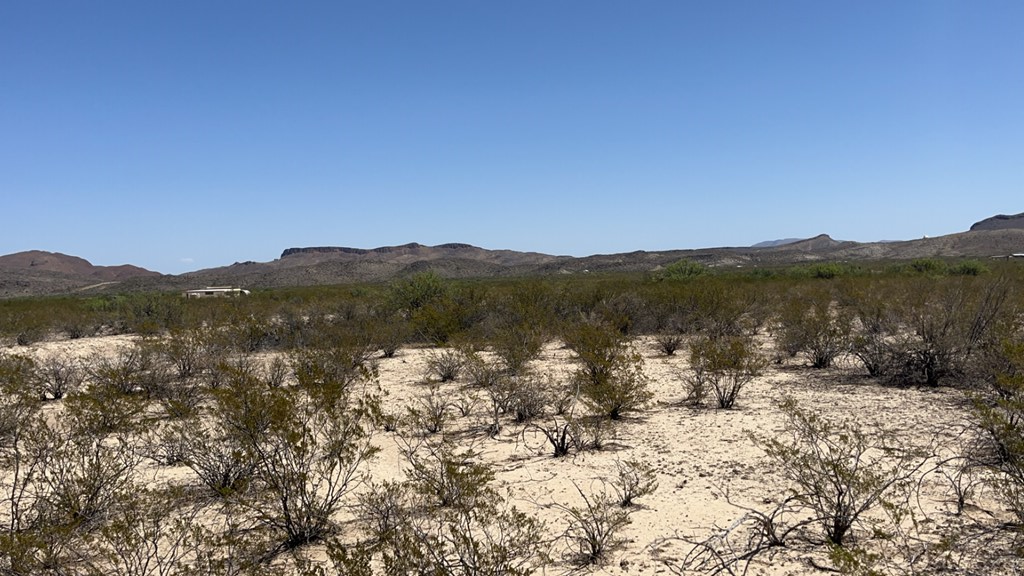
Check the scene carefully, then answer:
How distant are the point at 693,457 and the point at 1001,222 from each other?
172068 millimetres

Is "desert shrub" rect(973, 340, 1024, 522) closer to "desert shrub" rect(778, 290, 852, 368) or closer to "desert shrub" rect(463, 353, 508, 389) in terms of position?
"desert shrub" rect(778, 290, 852, 368)

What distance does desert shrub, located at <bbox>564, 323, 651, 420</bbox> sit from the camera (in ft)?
30.6

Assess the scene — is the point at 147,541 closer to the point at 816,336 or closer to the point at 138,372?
the point at 138,372

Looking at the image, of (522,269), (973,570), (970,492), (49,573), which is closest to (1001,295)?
(970,492)

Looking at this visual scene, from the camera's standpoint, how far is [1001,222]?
5408 inches

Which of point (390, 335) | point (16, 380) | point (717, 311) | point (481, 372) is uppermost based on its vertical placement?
point (16, 380)

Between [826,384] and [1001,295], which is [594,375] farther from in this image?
[1001,295]

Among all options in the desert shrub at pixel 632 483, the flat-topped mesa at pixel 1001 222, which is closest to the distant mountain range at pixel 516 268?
the flat-topped mesa at pixel 1001 222

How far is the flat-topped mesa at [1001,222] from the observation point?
12975cm

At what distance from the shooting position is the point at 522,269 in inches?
3976

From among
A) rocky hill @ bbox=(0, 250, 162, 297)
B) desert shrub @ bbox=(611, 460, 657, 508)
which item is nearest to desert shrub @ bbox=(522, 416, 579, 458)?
desert shrub @ bbox=(611, 460, 657, 508)

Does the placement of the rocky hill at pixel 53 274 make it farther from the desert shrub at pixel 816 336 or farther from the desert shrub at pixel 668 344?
the desert shrub at pixel 816 336

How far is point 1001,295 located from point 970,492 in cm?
784

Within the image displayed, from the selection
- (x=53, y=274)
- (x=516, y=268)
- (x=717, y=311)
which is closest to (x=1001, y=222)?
(x=516, y=268)
